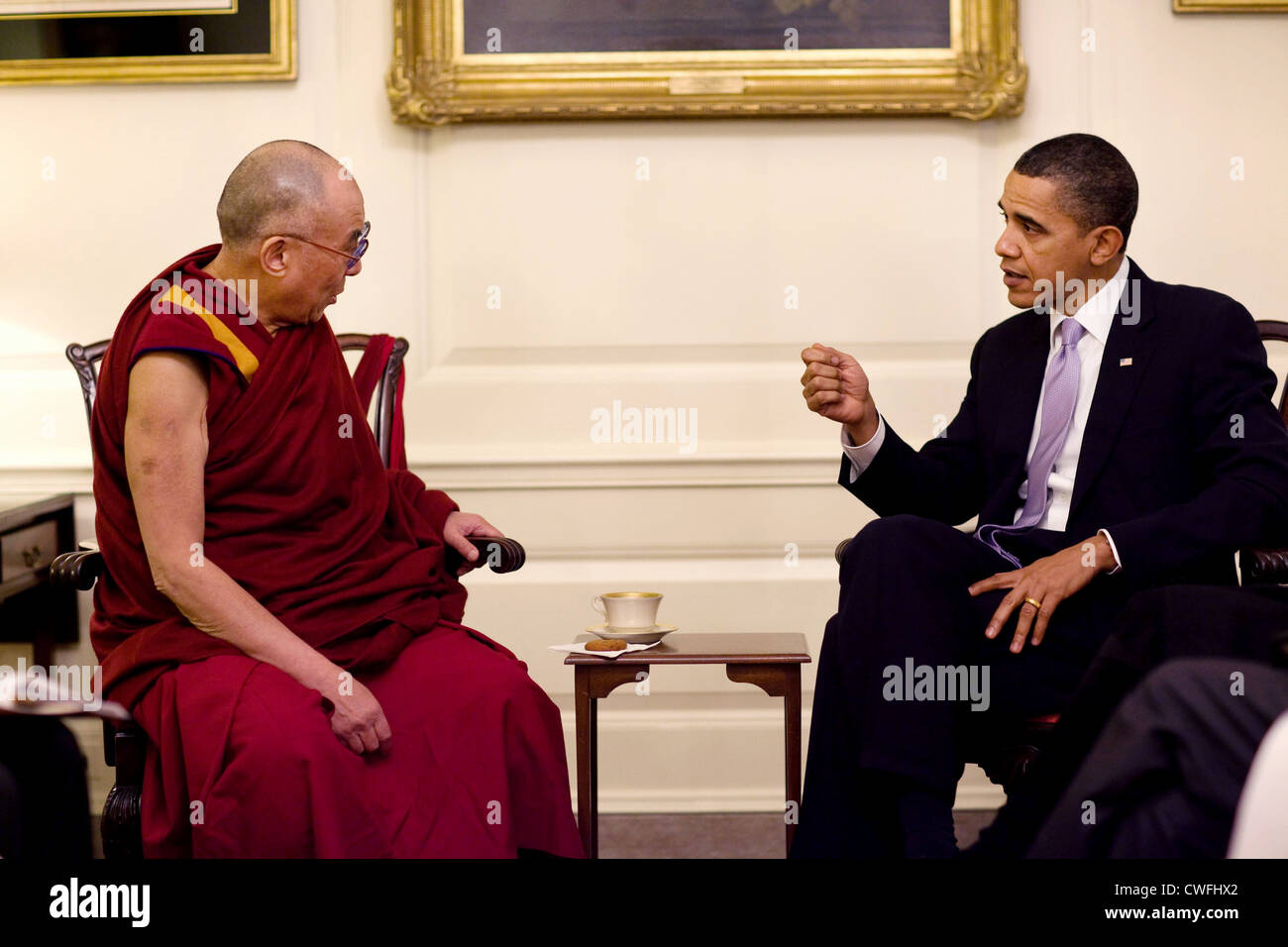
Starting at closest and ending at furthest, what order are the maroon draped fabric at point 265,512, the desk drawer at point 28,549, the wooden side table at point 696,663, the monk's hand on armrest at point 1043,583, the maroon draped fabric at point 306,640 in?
the maroon draped fabric at point 306,640, the maroon draped fabric at point 265,512, the monk's hand on armrest at point 1043,583, the wooden side table at point 696,663, the desk drawer at point 28,549

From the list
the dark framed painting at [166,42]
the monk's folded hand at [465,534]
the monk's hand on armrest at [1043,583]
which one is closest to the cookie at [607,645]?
the monk's folded hand at [465,534]

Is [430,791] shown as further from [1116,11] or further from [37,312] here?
[1116,11]

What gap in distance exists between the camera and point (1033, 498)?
2.43 metres

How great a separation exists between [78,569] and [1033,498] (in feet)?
5.81

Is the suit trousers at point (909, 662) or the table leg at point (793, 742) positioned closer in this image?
the suit trousers at point (909, 662)

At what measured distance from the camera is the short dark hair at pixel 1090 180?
240 centimetres

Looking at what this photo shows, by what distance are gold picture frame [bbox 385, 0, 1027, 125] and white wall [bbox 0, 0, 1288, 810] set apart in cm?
8

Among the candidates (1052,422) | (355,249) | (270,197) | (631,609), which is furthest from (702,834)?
(270,197)

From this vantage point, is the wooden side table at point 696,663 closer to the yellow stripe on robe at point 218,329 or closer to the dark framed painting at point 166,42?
the yellow stripe on robe at point 218,329

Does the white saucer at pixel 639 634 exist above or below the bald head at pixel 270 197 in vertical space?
below

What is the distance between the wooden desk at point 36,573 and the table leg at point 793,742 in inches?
74.0

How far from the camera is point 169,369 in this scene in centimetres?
198

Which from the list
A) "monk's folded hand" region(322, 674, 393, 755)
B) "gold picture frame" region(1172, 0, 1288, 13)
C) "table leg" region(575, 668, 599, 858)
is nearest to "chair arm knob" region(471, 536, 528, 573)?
"table leg" region(575, 668, 599, 858)
